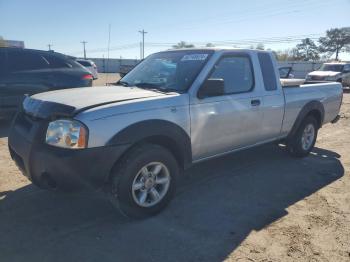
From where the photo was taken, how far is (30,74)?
7551 millimetres

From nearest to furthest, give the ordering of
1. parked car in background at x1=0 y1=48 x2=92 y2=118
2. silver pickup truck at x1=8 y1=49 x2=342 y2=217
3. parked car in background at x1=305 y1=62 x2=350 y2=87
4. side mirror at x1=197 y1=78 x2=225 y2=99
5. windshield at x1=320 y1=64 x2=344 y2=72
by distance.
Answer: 1. silver pickup truck at x1=8 y1=49 x2=342 y2=217
2. side mirror at x1=197 y1=78 x2=225 y2=99
3. parked car in background at x1=0 y1=48 x2=92 y2=118
4. parked car in background at x1=305 y1=62 x2=350 y2=87
5. windshield at x1=320 y1=64 x2=344 y2=72

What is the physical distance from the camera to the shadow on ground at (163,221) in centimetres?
319

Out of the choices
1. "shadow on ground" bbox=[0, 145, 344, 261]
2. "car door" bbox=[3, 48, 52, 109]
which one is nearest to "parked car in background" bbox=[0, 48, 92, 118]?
"car door" bbox=[3, 48, 52, 109]

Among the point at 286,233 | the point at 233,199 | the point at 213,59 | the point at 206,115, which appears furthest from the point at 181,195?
the point at 213,59

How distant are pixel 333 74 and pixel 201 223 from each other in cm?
1909

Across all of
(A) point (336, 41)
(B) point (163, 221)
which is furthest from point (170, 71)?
(A) point (336, 41)

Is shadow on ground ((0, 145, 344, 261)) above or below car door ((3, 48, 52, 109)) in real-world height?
below

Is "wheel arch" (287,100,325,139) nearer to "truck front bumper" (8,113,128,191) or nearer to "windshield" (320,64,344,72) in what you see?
"truck front bumper" (8,113,128,191)

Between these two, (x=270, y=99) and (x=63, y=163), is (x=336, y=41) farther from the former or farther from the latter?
(x=63, y=163)

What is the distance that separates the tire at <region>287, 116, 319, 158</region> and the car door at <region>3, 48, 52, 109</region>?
515 centimetres

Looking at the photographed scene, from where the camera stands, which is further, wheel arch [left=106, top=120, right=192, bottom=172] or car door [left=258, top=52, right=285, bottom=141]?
car door [left=258, top=52, right=285, bottom=141]

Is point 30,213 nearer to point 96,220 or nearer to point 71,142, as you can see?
point 96,220

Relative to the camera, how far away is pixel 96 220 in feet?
12.3

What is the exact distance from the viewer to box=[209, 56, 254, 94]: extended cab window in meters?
4.50
